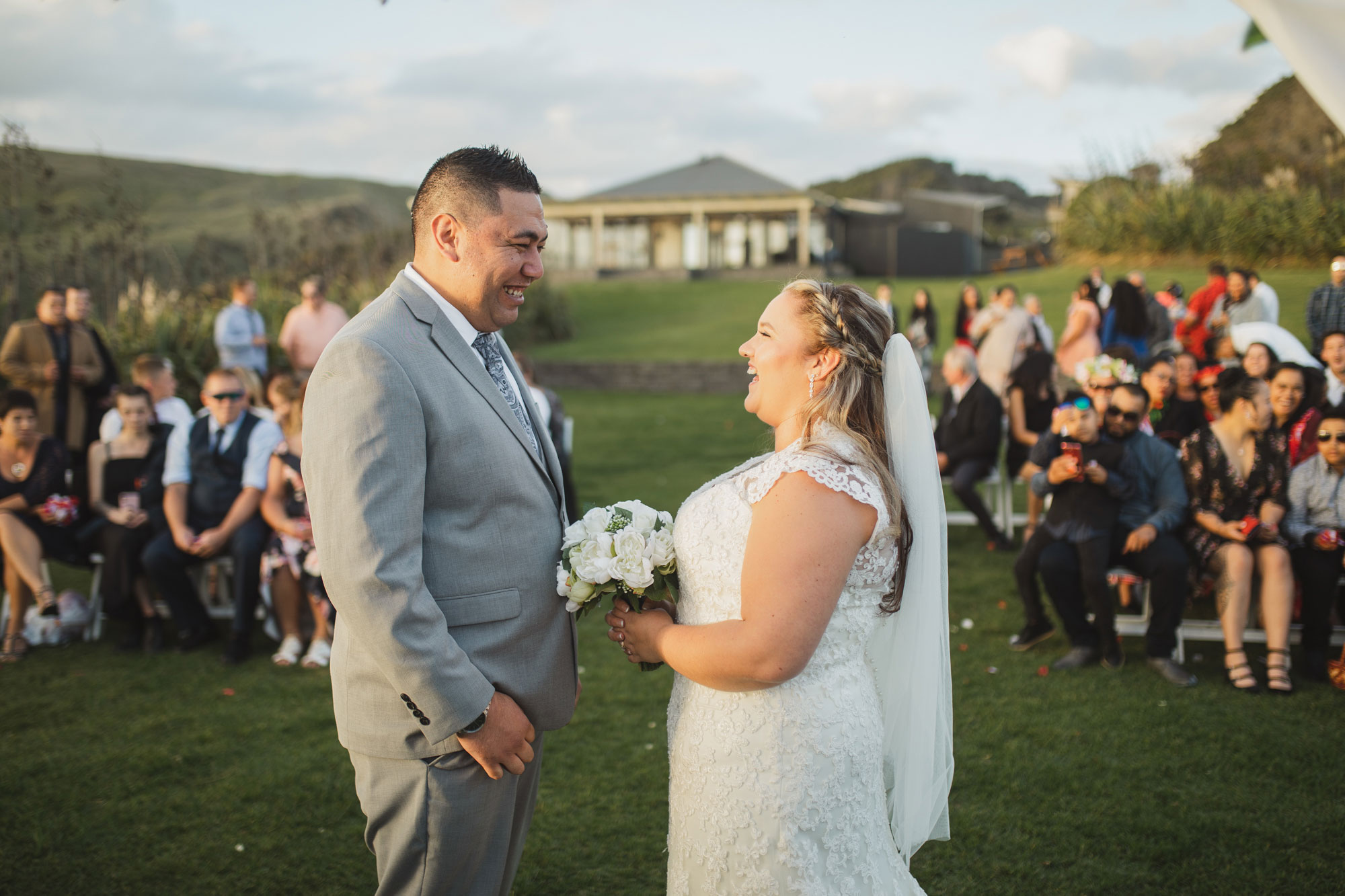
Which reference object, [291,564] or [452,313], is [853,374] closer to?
[452,313]

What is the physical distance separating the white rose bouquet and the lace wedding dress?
8 centimetres

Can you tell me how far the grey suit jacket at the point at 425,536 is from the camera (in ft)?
6.29

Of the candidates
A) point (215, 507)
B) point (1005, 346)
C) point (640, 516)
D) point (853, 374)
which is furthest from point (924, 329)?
point (640, 516)

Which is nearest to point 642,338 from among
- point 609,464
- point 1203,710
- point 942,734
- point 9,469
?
point 609,464

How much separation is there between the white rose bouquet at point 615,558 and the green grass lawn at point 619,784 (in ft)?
5.43

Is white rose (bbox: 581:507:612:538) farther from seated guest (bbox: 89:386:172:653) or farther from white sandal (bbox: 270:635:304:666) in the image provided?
seated guest (bbox: 89:386:172:653)

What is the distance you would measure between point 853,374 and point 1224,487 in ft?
14.3

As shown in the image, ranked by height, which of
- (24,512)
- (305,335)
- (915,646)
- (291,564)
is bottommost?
(291,564)

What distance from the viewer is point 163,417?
23.7ft

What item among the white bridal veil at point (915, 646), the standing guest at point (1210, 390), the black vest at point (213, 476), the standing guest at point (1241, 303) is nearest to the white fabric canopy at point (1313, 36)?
the white bridal veil at point (915, 646)

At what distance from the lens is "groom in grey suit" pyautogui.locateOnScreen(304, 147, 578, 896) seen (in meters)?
1.93

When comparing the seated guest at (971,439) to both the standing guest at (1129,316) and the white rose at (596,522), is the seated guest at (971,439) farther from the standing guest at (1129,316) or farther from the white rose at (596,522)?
the white rose at (596,522)

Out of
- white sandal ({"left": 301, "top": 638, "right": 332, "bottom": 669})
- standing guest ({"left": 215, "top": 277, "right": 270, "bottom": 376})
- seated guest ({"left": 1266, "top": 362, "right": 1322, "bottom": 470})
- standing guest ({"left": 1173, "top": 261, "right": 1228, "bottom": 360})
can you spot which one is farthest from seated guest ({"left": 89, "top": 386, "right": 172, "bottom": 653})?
standing guest ({"left": 1173, "top": 261, "right": 1228, "bottom": 360})

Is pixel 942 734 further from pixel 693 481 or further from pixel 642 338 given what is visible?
pixel 642 338
